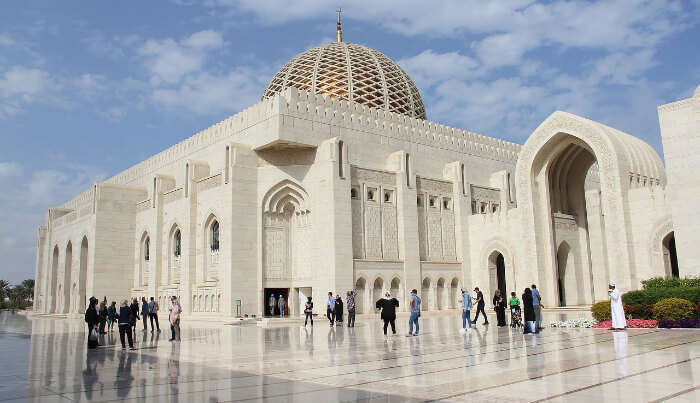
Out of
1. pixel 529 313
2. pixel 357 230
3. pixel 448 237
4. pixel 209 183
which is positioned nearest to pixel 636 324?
pixel 529 313

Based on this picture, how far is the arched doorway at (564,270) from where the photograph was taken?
2342cm

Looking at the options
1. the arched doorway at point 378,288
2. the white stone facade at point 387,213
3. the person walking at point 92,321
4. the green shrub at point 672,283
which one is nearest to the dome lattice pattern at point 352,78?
the white stone facade at point 387,213

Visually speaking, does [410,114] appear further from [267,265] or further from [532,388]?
[532,388]

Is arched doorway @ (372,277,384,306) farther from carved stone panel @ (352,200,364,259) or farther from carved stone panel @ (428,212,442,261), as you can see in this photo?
carved stone panel @ (428,212,442,261)

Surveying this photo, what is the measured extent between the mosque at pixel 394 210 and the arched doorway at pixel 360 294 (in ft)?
0.15

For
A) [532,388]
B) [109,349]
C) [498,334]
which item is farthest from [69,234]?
[532,388]

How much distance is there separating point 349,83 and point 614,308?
1949cm

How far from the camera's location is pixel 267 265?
22.5 meters

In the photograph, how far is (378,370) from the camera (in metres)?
7.47

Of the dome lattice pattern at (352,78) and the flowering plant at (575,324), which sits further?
the dome lattice pattern at (352,78)

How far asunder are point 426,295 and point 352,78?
39.2ft

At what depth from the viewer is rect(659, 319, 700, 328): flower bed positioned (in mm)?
12352

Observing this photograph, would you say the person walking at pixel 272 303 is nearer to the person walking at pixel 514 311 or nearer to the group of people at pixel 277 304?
the group of people at pixel 277 304

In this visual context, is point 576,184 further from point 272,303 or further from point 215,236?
point 215,236
